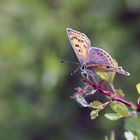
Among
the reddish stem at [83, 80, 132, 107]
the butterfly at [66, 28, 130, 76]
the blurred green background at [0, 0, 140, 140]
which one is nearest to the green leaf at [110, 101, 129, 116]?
the reddish stem at [83, 80, 132, 107]

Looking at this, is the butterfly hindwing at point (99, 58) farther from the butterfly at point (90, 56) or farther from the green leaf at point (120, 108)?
the green leaf at point (120, 108)

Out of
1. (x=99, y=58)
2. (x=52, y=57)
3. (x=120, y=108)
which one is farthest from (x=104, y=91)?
(x=52, y=57)

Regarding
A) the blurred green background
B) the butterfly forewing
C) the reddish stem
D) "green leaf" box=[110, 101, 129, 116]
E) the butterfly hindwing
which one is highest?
the blurred green background

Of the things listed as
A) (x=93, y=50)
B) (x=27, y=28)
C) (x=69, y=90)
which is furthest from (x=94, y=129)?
(x=93, y=50)

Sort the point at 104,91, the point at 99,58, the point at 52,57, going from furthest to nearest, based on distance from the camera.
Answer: the point at 52,57
the point at 99,58
the point at 104,91

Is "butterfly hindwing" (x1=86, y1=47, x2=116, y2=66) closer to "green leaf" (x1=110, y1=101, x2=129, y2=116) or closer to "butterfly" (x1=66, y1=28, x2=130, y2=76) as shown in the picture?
"butterfly" (x1=66, y1=28, x2=130, y2=76)

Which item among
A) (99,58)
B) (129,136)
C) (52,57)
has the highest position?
(52,57)

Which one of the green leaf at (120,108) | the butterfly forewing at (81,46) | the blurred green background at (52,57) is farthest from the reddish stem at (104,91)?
the blurred green background at (52,57)

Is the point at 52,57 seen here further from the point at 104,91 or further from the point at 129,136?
the point at 104,91
